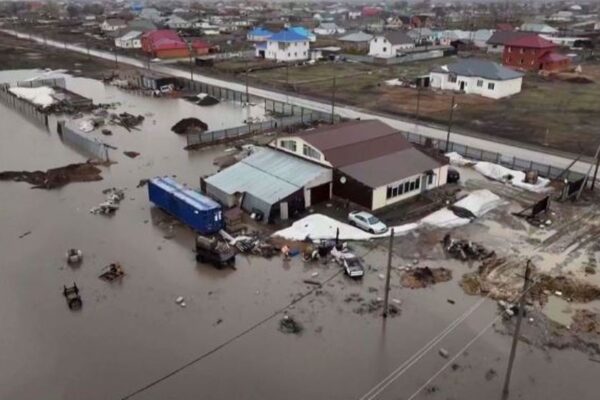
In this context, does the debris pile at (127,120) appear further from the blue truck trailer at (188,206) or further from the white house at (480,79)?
the white house at (480,79)

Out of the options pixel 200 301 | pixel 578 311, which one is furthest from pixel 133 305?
pixel 578 311

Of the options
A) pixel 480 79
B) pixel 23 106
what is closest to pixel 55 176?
pixel 23 106

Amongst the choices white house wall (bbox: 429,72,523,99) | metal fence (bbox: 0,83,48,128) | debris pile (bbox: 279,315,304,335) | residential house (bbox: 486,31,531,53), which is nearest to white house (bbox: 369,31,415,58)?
residential house (bbox: 486,31,531,53)

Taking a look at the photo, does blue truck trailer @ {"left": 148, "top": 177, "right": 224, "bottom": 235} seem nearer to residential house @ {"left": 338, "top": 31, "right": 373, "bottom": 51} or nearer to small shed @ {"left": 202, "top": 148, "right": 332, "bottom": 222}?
small shed @ {"left": 202, "top": 148, "right": 332, "bottom": 222}

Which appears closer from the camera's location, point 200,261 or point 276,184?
point 200,261

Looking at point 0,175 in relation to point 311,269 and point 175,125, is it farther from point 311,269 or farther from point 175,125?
point 311,269

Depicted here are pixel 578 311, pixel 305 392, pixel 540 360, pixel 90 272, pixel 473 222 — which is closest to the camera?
pixel 305 392
